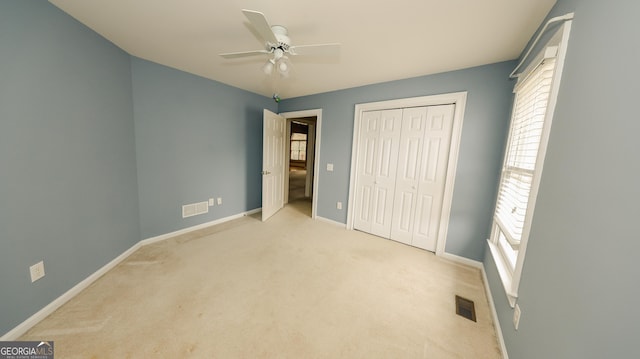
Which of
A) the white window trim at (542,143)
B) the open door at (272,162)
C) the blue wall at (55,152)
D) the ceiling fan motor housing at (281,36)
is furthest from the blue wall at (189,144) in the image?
the white window trim at (542,143)

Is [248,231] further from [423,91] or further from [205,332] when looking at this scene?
[423,91]

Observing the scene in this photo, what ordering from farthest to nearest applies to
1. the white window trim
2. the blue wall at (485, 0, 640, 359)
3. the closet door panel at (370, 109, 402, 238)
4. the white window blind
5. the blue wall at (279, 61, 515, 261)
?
the closet door panel at (370, 109, 402, 238)
the blue wall at (279, 61, 515, 261)
the white window blind
the white window trim
the blue wall at (485, 0, 640, 359)

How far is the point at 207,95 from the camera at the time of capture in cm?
307

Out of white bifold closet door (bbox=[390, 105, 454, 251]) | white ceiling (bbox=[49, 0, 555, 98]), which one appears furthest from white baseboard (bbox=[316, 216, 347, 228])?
white ceiling (bbox=[49, 0, 555, 98])

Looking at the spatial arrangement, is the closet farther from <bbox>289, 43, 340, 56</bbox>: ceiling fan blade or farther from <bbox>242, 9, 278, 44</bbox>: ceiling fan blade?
<bbox>242, 9, 278, 44</bbox>: ceiling fan blade

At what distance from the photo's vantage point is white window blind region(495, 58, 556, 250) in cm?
134

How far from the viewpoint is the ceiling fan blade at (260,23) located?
120cm

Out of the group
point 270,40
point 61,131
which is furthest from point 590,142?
point 61,131

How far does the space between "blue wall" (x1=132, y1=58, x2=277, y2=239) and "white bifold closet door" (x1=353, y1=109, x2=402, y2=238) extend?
7.05 feet

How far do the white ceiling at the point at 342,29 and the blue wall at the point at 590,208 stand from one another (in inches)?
21.3

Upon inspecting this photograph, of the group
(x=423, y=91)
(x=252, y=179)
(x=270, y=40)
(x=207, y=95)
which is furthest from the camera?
(x=252, y=179)

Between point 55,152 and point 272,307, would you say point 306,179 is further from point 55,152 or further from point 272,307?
point 55,152

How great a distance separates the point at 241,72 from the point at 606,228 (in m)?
3.37

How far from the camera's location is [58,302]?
161 cm
